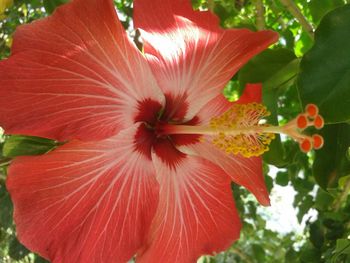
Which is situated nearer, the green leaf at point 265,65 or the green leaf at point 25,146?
the green leaf at point 25,146

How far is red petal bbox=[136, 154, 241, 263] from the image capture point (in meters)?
1.01

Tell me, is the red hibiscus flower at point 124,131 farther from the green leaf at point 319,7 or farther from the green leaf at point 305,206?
the green leaf at point 305,206

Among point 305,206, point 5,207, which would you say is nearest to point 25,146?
point 5,207

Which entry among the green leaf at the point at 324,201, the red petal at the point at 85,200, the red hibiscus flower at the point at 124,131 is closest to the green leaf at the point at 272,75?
the red hibiscus flower at the point at 124,131

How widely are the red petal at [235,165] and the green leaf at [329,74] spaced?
0.80ft

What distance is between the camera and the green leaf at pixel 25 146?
0.97 metres

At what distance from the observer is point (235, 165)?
3.50 ft

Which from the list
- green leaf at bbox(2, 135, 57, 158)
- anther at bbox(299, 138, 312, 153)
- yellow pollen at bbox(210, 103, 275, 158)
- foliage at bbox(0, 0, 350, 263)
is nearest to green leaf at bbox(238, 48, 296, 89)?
foliage at bbox(0, 0, 350, 263)

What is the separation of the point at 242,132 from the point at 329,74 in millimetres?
183

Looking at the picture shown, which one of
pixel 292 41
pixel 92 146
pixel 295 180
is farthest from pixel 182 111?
pixel 295 180

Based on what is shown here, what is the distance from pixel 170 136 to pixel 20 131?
1.14 ft

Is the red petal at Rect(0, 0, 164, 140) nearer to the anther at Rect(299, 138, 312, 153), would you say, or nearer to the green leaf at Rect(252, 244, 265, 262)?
the anther at Rect(299, 138, 312, 153)

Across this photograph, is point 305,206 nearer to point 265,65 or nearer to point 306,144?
point 265,65

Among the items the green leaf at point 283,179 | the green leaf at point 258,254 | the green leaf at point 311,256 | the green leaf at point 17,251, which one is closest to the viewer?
the green leaf at point 311,256
